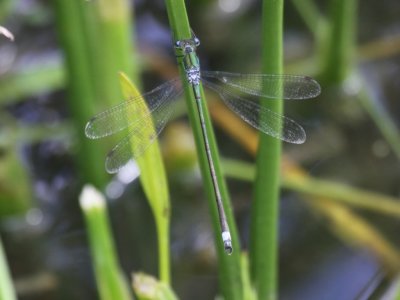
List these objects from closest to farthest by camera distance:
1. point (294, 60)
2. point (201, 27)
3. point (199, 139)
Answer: point (199, 139) → point (294, 60) → point (201, 27)

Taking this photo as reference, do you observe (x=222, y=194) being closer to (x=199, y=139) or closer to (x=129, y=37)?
(x=199, y=139)

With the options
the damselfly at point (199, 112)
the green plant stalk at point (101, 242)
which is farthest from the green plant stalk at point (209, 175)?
the green plant stalk at point (101, 242)

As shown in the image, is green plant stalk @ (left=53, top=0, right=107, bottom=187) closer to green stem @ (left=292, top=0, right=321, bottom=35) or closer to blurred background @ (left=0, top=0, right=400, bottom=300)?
blurred background @ (left=0, top=0, right=400, bottom=300)

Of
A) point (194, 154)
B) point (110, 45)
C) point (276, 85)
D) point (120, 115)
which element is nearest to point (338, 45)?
point (194, 154)

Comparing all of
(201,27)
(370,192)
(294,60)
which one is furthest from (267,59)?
(201,27)

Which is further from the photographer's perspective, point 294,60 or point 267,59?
point 294,60

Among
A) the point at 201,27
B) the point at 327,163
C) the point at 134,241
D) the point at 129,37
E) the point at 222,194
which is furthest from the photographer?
the point at 201,27
